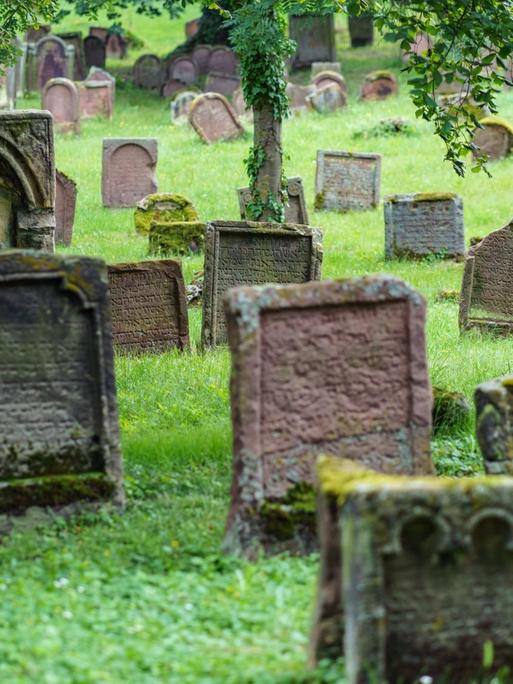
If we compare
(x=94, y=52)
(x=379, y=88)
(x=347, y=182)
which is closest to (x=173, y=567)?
(x=347, y=182)

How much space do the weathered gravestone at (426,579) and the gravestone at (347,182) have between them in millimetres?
19022

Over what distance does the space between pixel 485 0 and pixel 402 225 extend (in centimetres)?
974

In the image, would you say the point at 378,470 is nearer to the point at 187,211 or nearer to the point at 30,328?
the point at 30,328

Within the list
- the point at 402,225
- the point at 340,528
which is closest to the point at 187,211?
the point at 402,225

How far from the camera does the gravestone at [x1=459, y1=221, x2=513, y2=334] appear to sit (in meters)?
14.6

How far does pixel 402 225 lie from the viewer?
2003cm

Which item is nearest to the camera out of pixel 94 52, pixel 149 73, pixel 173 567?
pixel 173 567

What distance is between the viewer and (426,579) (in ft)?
17.5

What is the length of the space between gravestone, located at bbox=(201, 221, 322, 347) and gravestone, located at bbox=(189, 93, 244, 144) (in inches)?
673

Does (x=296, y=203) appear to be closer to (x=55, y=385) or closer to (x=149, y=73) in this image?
(x=55, y=385)

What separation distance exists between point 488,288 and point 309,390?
25.5ft

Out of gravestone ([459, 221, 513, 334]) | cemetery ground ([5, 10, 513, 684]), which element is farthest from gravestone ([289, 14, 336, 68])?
gravestone ([459, 221, 513, 334])

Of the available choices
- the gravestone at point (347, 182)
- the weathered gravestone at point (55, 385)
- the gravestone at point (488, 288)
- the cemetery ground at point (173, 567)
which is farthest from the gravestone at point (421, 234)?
the weathered gravestone at point (55, 385)

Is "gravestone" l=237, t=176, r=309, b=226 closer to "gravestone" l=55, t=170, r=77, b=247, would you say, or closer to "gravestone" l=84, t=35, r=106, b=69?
"gravestone" l=55, t=170, r=77, b=247
